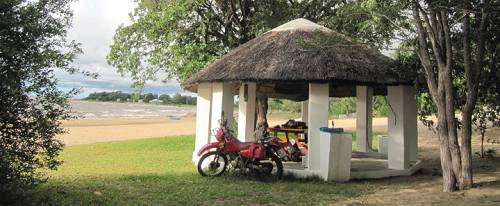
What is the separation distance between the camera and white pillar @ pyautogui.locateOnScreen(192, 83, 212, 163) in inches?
511

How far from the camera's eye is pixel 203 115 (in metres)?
13.3

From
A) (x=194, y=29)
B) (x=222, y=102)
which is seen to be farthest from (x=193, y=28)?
(x=222, y=102)

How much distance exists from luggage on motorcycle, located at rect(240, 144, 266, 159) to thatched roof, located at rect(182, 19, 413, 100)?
1.41 meters

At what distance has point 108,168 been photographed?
14000mm

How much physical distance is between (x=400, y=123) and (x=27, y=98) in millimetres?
8329

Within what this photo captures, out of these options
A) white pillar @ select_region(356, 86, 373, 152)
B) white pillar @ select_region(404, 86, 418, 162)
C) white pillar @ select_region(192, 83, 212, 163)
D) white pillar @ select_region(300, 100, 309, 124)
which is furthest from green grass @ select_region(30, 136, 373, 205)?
white pillar @ select_region(300, 100, 309, 124)

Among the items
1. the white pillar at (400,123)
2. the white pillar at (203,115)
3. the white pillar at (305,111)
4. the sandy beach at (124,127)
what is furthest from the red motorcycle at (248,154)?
the white pillar at (305,111)

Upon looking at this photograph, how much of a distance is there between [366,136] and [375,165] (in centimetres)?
296

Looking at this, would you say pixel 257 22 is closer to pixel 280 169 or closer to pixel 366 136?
pixel 366 136

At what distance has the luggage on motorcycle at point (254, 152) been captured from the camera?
10.7 m

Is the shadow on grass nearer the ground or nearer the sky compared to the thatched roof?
nearer the ground

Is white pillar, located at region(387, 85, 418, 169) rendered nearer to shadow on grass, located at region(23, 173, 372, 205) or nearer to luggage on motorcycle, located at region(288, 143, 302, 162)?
shadow on grass, located at region(23, 173, 372, 205)

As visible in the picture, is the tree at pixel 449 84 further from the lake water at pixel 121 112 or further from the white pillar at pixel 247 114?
the lake water at pixel 121 112

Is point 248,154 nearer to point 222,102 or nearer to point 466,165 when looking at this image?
point 222,102
